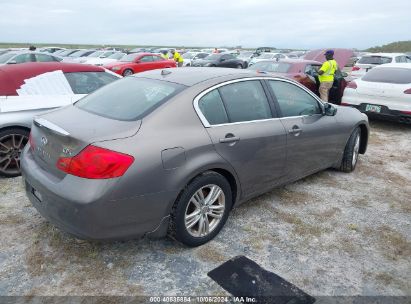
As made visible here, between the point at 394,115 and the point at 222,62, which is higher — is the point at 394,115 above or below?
above

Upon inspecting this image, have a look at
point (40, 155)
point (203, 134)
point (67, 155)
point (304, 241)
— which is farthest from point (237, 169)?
point (40, 155)

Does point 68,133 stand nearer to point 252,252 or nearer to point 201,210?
point 201,210

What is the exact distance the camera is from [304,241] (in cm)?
355

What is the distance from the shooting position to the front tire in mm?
→ 3109

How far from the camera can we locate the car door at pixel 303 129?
405 centimetres

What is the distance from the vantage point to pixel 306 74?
1020cm

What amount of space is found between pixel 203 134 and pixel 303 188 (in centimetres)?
215

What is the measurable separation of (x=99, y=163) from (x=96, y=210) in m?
0.33

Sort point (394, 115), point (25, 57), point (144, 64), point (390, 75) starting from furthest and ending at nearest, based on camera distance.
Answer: point (144, 64) < point (25, 57) < point (390, 75) < point (394, 115)

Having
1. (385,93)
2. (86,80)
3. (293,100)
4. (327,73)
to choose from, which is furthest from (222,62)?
(293,100)

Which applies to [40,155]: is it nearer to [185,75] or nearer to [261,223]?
[185,75]

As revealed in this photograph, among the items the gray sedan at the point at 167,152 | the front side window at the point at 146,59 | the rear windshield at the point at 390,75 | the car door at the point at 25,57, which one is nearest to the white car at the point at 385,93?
the rear windshield at the point at 390,75

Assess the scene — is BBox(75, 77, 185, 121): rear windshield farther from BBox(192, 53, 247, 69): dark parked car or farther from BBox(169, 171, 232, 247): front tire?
BBox(192, 53, 247, 69): dark parked car

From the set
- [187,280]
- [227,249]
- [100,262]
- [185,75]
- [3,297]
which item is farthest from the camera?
[185,75]
